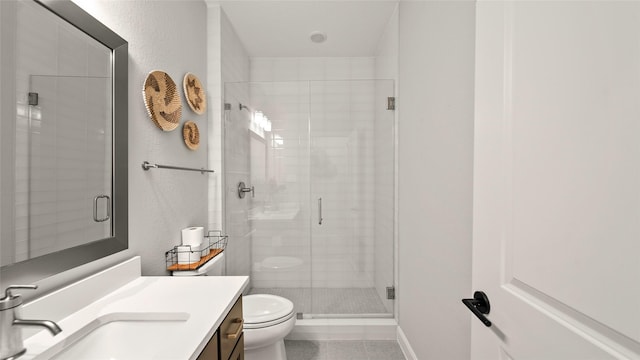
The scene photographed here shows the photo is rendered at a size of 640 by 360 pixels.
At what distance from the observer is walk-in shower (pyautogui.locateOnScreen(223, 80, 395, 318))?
93.4 inches

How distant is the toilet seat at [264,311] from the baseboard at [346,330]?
A: 48cm

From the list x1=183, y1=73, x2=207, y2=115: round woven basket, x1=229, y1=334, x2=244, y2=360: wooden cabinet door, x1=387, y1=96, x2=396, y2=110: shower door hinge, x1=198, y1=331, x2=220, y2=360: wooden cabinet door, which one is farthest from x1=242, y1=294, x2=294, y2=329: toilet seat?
x1=387, y1=96, x2=396, y2=110: shower door hinge

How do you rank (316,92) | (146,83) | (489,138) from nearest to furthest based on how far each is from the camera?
(489,138) < (146,83) < (316,92)

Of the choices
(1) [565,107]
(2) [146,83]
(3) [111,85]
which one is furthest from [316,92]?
(1) [565,107]

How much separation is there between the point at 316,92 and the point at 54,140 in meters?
1.80

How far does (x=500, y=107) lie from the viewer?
2.35 ft

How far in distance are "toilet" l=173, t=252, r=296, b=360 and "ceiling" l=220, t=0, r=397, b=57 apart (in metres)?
1.93

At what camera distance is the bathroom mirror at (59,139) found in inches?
30.4

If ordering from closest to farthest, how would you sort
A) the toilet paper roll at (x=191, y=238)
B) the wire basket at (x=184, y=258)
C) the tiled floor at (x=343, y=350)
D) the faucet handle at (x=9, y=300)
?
the faucet handle at (x=9, y=300) < the wire basket at (x=184, y=258) < the toilet paper roll at (x=191, y=238) < the tiled floor at (x=343, y=350)

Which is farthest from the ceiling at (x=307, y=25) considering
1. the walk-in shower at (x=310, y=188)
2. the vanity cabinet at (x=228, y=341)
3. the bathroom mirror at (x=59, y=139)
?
the vanity cabinet at (x=228, y=341)

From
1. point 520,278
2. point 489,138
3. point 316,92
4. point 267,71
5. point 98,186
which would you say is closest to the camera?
point 520,278

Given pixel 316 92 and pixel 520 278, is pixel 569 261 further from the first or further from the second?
pixel 316 92

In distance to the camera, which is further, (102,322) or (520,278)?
(102,322)

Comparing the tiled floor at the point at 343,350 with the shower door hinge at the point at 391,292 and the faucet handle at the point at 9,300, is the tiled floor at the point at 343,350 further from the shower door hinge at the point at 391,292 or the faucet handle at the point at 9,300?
the faucet handle at the point at 9,300
